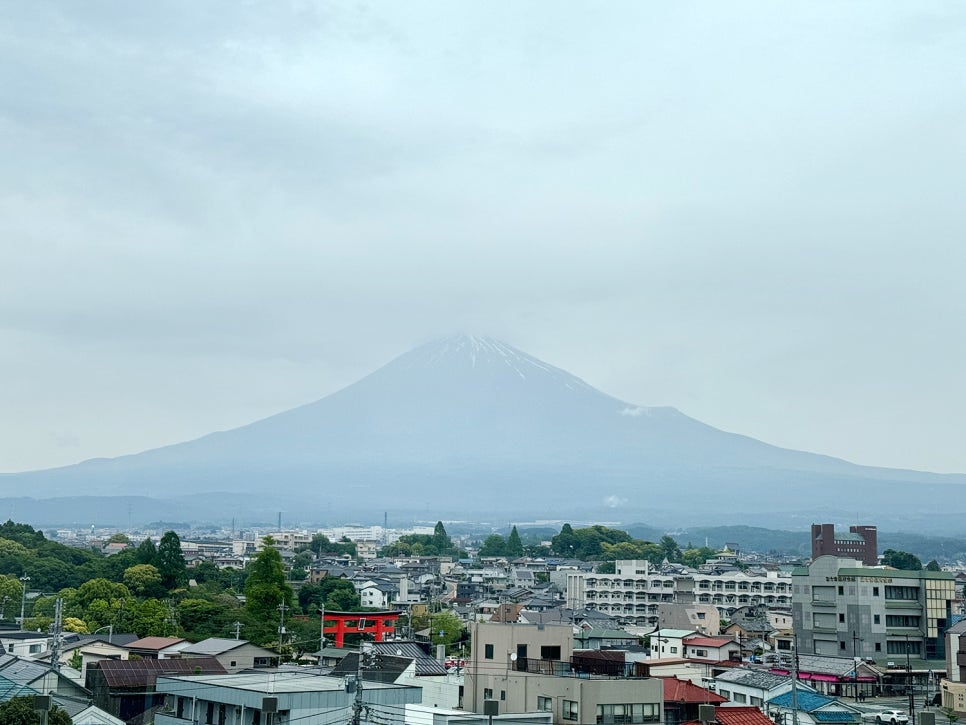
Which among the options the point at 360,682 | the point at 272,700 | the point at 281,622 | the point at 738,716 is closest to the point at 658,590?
the point at 281,622

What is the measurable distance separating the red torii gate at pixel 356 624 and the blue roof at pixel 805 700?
27692mm

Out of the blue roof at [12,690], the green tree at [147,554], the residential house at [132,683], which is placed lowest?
the residential house at [132,683]

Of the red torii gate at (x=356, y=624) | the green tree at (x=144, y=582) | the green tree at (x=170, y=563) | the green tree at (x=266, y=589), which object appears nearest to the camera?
the green tree at (x=266, y=589)

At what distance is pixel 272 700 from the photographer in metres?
22.2

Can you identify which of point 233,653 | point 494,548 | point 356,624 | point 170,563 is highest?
point 170,563

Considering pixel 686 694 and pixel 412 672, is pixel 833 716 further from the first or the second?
Result: pixel 412 672

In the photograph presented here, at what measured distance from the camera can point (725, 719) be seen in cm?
2639

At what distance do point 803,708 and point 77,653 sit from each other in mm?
25417

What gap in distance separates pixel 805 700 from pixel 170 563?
154 feet

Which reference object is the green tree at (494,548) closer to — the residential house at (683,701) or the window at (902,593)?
the window at (902,593)

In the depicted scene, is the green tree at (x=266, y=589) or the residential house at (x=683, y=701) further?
the green tree at (x=266, y=589)

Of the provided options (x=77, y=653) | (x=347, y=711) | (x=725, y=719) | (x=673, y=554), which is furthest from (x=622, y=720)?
(x=673, y=554)

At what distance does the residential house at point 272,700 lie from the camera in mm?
23047

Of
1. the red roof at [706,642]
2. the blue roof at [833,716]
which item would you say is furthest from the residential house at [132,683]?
the red roof at [706,642]
